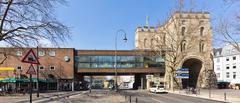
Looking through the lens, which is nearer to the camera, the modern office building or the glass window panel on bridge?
the glass window panel on bridge

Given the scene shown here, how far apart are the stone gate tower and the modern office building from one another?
19.8m

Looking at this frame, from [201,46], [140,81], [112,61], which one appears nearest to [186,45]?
[201,46]

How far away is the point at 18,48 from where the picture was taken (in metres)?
27.9

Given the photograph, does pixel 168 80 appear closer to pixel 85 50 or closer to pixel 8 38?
pixel 85 50

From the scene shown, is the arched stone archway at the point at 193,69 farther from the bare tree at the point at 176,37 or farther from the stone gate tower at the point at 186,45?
the bare tree at the point at 176,37

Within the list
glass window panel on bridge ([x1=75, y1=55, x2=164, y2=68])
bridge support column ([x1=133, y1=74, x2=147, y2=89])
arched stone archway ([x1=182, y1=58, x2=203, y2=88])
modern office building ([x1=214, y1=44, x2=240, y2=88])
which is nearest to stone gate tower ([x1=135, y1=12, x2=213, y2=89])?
arched stone archway ([x1=182, y1=58, x2=203, y2=88])

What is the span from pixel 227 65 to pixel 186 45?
141 ft

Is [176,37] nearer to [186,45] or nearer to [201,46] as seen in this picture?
[186,45]

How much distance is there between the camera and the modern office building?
121350 millimetres

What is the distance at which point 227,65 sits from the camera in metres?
129

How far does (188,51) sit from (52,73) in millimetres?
31476

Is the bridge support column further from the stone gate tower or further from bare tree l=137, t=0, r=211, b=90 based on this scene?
bare tree l=137, t=0, r=211, b=90

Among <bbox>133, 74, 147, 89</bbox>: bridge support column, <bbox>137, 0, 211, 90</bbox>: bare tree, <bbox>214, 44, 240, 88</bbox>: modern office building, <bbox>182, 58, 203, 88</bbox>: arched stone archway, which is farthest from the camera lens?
<bbox>214, 44, 240, 88</bbox>: modern office building

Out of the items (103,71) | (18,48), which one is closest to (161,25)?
(103,71)
